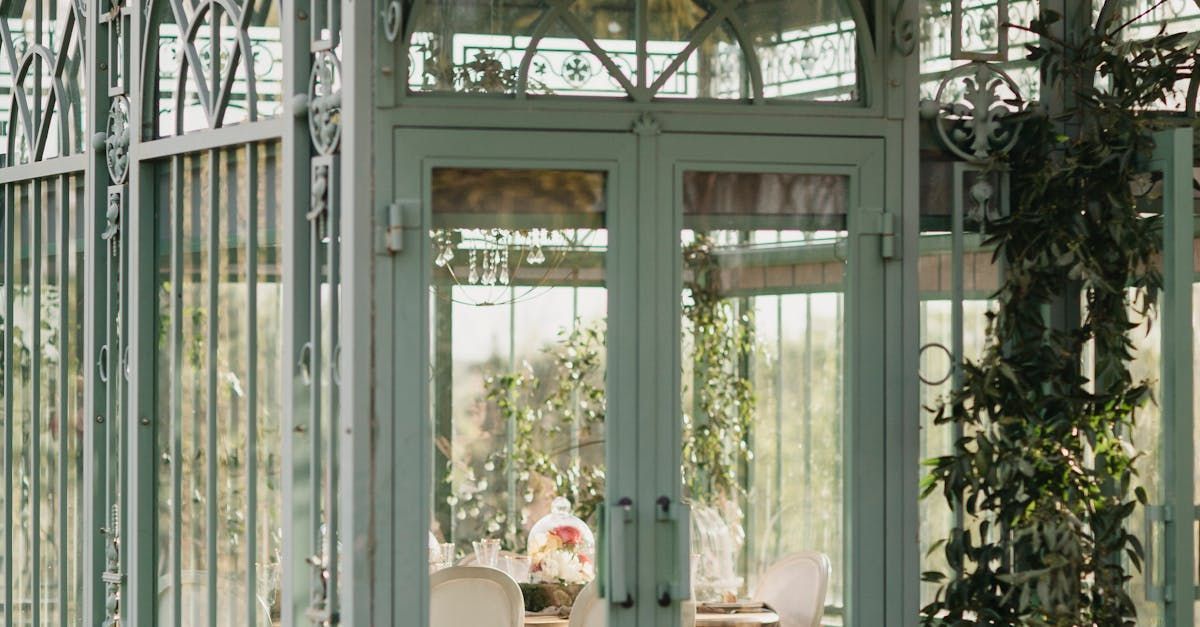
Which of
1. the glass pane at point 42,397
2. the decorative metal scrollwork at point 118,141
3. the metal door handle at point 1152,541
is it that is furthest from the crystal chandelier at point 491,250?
the glass pane at point 42,397

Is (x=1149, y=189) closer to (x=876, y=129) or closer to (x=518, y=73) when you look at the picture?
(x=876, y=129)

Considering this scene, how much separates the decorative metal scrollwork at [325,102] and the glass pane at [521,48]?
0.21m

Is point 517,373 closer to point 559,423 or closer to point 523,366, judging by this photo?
point 523,366

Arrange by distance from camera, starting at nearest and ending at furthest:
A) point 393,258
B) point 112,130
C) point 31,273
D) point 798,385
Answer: point 393,258 < point 798,385 < point 112,130 < point 31,273

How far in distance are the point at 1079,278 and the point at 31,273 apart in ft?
11.7

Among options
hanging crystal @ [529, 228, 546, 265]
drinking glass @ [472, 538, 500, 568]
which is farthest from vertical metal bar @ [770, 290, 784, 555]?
drinking glass @ [472, 538, 500, 568]

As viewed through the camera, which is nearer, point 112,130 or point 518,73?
point 518,73

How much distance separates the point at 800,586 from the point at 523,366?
3.12 feet

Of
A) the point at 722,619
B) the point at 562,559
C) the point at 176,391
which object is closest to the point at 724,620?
the point at 722,619

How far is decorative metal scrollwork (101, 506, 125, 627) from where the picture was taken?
5.09 meters

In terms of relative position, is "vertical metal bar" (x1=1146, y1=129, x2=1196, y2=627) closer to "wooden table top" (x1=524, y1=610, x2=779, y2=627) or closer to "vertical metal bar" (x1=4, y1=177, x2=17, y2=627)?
"wooden table top" (x1=524, y1=610, x2=779, y2=627)

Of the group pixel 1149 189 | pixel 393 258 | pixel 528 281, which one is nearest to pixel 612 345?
pixel 528 281

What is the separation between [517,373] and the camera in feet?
13.9

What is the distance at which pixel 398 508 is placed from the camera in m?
4.09
